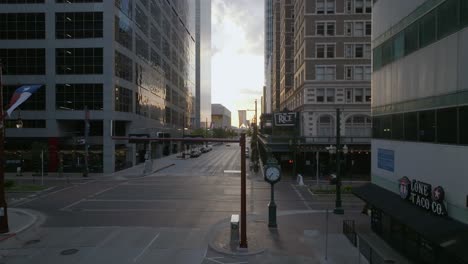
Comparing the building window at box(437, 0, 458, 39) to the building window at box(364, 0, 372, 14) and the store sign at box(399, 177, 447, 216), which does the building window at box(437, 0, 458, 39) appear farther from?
the building window at box(364, 0, 372, 14)

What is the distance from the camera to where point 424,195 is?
45.6 ft

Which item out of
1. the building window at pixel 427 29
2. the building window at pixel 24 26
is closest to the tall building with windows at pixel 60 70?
the building window at pixel 24 26

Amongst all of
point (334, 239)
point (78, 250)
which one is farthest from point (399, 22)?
point (78, 250)

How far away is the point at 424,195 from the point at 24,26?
5260 centimetres

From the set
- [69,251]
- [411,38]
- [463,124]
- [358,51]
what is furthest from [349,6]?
[69,251]

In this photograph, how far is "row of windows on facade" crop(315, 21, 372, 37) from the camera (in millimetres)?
57703

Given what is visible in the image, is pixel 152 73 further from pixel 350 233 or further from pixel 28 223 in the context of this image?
pixel 350 233

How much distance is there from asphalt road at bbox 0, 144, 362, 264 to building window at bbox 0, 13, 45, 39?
22564 millimetres

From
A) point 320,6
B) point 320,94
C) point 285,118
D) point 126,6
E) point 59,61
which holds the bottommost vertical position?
point 285,118

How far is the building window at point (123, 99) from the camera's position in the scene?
52344 mm

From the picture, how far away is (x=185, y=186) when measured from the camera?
38.3 meters

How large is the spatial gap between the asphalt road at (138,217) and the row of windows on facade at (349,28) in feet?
94.1

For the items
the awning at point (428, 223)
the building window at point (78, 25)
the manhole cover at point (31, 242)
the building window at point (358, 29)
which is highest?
the building window at point (358, 29)

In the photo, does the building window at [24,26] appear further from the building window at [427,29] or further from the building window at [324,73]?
the building window at [427,29]
